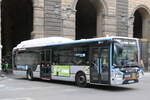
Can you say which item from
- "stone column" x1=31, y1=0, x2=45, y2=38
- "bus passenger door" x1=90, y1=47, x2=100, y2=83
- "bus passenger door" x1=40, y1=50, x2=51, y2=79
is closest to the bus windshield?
"bus passenger door" x1=90, y1=47, x2=100, y2=83

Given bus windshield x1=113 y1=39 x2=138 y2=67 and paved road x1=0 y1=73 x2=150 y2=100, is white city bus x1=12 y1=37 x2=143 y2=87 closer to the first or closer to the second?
bus windshield x1=113 y1=39 x2=138 y2=67

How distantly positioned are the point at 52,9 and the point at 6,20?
1910 centimetres

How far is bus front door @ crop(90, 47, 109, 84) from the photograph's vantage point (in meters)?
14.0

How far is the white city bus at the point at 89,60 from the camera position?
1376 centimetres

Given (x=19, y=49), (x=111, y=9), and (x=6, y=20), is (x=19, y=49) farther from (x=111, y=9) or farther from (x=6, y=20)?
(x=6, y=20)

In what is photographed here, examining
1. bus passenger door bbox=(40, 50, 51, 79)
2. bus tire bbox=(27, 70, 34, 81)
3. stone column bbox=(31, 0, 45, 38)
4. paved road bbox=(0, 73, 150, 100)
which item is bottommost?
paved road bbox=(0, 73, 150, 100)

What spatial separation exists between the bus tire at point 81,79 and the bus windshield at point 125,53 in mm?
2412

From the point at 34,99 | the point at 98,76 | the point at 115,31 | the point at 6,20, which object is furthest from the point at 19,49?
the point at 6,20

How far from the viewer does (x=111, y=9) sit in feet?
103

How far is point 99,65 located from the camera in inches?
565

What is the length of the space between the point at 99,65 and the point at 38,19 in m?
14.1

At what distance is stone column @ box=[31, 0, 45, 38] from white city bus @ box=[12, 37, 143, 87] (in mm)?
7002

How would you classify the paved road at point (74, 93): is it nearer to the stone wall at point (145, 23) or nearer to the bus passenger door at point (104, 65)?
the bus passenger door at point (104, 65)

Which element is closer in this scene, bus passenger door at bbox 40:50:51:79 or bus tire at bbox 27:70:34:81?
bus passenger door at bbox 40:50:51:79
